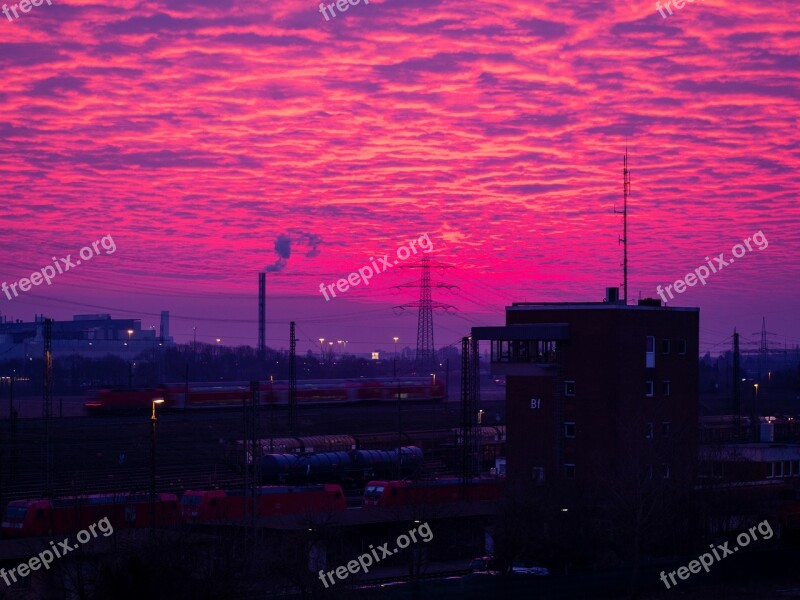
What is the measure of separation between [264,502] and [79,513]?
312 inches

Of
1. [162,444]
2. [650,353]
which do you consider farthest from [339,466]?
[650,353]

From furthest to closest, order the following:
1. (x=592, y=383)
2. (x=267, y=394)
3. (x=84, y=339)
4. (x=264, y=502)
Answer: (x=84, y=339) < (x=267, y=394) < (x=264, y=502) < (x=592, y=383)

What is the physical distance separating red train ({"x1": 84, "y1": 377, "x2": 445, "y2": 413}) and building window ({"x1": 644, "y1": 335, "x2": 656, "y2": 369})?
30.5m

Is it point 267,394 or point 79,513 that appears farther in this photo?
point 267,394

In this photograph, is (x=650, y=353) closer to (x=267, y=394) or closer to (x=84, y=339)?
(x=267, y=394)

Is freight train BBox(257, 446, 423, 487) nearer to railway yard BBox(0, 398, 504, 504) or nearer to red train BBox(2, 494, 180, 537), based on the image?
railway yard BBox(0, 398, 504, 504)

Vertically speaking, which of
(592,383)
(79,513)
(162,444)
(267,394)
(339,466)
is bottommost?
(339,466)

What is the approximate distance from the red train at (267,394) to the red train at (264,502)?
27013 millimetres

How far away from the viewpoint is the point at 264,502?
34875 millimetres

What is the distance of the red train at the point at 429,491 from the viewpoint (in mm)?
35969

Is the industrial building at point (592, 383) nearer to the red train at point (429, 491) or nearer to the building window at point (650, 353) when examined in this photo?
the building window at point (650, 353)

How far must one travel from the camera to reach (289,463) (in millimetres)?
46625

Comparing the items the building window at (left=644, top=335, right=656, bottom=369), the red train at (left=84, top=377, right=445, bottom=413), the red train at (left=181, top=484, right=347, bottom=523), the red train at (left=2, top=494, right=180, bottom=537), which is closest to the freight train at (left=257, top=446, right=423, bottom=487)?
the red train at (left=181, top=484, right=347, bottom=523)

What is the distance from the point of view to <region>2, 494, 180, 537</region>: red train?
29.1 m
